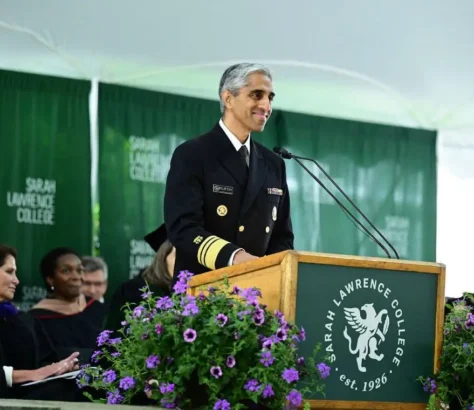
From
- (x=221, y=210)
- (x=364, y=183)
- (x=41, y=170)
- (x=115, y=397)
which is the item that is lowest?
(x=115, y=397)

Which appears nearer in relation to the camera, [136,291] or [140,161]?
[136,291]

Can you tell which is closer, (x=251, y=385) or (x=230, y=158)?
(x=251, y=385)

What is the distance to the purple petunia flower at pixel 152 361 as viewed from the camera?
267 cm

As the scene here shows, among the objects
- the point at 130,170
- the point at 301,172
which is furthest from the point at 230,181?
the point at 301,172

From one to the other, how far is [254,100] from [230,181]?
10.6 inches

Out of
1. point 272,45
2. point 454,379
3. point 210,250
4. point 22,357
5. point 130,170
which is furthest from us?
point 130,170

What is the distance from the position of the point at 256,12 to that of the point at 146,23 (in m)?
0.72

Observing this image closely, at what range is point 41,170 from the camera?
25.0ft

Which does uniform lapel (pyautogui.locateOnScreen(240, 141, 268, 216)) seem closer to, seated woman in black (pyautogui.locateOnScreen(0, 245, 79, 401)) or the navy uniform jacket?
the navy uniform jacket

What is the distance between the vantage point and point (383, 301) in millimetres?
2918

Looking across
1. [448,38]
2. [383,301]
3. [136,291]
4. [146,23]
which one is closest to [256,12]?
[146,23]

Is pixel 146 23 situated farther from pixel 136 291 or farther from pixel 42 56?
pixel 136 291

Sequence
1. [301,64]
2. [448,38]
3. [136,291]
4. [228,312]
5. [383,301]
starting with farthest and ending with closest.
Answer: [301,64], [448,38], [136,291], [383,301], [228,312]

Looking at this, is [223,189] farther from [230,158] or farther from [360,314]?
[360,314]
